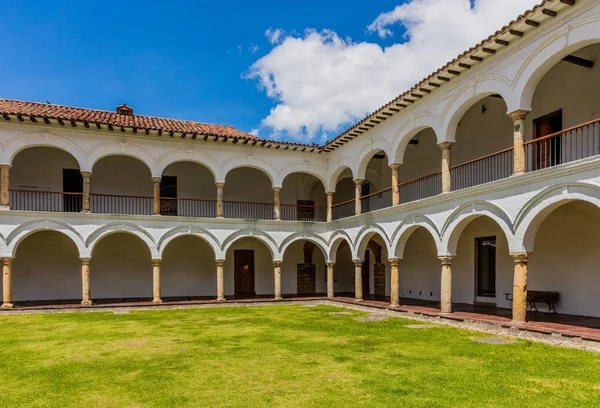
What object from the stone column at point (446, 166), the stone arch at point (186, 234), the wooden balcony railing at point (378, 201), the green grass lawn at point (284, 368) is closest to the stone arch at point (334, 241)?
the wooden balcony railing at point (378, 201)

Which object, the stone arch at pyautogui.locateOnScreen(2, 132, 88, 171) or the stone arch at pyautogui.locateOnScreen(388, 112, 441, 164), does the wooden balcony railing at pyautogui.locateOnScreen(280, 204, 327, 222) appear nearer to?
the stone arch at pyautogui.locateOnScreen(388, 112, 441, 164)

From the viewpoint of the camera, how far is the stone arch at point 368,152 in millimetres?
16000

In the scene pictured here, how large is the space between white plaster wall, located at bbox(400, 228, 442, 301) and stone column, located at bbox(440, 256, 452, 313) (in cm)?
429

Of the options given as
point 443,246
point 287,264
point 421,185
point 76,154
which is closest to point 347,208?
point 287,264

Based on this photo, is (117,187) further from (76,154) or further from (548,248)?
(548,248)

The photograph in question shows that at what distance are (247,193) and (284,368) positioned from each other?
14.7 meters

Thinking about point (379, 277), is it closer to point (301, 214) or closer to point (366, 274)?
point (366, 274)

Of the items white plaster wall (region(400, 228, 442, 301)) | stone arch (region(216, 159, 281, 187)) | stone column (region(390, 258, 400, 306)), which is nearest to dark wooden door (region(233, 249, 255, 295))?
stone arch (region(216, 159, 281, 187))

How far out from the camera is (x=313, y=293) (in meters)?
22.0

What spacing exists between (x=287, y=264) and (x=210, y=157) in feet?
22.0

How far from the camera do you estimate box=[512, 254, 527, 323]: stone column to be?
10.4 metres

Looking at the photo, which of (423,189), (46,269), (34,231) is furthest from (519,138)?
(46,269)

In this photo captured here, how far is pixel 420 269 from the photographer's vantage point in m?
18.4

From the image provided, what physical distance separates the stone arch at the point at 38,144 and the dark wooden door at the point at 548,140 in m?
14.2
